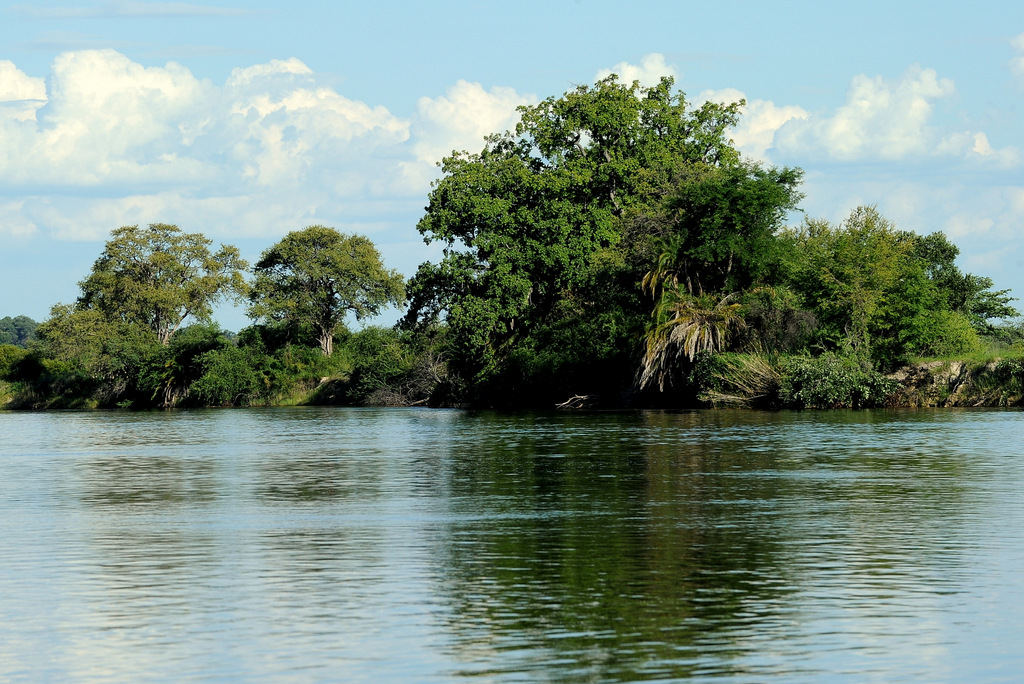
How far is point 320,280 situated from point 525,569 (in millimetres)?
88871

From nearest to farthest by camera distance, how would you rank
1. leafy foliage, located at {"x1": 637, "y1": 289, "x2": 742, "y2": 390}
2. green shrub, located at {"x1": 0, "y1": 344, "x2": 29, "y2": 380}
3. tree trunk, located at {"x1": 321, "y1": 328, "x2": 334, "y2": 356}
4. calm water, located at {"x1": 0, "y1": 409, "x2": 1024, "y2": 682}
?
1. calm water, located at {"x1": 0, "y1": 409, "x2": 1024, "y2": 682}
2. leafy foliage, located at {"x1": 637, "y1": 289, "x2": 742, "y2": 390}
3. tree trunk, located at {"x1": 321, "y1": 328, "x2": 334, "y2": 356}
4. green shrub, located at {"x1": 0, "y1": 344, "x2": 29, "y2": 380}

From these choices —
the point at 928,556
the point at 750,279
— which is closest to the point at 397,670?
the point at 928,556

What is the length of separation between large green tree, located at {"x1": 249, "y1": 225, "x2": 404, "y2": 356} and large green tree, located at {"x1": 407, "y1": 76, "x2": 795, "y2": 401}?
2073 centimetres

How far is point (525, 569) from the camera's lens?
57.3 feet

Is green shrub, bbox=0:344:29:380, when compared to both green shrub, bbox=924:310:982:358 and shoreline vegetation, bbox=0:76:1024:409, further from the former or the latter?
green shrub, bbox=924:310:982:358

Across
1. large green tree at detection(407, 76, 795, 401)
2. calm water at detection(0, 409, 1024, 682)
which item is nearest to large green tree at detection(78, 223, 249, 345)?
large green tree at detection(407, 76, 795, 401)

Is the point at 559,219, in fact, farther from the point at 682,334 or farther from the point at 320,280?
the point at 320,280

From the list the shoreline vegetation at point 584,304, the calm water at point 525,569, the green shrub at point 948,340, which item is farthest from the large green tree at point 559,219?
the calm water at point 525,569

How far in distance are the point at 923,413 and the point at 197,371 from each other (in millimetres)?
63218

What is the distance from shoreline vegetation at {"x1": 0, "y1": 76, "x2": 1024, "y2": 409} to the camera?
66375mm

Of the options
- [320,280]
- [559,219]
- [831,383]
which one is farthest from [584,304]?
[320,280]

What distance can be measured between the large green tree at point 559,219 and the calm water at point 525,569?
40.4 meters

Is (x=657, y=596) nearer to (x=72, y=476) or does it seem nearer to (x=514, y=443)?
(x=72, y=476)

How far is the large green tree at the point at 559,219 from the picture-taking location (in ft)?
252
